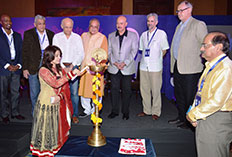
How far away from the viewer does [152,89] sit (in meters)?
3.81

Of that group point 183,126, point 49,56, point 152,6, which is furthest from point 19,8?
point 183,126

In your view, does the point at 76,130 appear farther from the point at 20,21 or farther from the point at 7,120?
the point at 20,21

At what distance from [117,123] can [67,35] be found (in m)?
1.71

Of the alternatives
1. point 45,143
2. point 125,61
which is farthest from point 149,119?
point 45,143

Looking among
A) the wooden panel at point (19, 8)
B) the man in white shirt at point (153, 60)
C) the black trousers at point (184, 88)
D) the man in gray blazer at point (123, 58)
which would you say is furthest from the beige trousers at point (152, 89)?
the wooden panel at point (19, 8)

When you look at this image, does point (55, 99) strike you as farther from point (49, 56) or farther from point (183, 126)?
point (183, 126)

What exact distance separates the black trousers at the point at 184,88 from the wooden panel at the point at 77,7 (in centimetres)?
606

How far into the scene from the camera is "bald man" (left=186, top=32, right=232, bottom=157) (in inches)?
70.5

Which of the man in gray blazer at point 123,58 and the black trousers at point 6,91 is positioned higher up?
the man in gray blazer at point 123,58

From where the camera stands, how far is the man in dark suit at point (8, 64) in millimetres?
3592

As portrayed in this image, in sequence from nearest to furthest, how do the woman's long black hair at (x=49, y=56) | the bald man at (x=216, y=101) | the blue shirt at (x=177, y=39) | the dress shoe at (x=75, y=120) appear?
the bald man at (x=216, y=101), the woman's long black hair at (x=49, y=56), the blue shirt at (x=177, y=39), the dress shoe at (x=75, y=120)

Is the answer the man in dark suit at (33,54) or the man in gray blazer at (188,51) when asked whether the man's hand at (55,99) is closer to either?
the man in dark suit at (33,54)

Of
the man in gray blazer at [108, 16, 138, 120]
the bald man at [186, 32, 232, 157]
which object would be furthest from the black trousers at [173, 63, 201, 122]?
the bald man at [186, 32, 232, 157]

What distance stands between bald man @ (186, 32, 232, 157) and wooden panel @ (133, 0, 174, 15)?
7.37 meters
